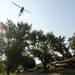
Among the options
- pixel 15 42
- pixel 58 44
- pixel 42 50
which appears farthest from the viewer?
pixel 58 44

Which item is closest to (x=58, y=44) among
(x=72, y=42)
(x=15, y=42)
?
(x=72, y=42)

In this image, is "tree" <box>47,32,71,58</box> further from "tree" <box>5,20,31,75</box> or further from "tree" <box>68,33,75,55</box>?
"tree" <box>5,20,31,75</box>

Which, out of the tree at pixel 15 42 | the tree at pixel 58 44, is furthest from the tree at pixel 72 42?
the tree at pixel 15 42

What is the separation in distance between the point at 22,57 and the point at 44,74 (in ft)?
47.3

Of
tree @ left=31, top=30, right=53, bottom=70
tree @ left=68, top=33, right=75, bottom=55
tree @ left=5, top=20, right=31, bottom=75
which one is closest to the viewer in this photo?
tree @ left=5, top=20, right=31, bottom=75

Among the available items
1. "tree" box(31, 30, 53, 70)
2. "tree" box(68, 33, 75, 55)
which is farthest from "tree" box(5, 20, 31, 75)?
"tree" box(68, 33, 75, 55)

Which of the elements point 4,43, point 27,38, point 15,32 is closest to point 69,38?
point 27,38

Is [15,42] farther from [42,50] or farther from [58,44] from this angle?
[58,44]

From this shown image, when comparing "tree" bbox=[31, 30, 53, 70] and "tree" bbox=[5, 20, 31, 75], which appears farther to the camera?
"tree" bbox=[31, 30, 53, 70]

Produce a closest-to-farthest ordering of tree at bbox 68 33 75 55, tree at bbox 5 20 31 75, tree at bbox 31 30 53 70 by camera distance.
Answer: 1. tree at bbox 5 20 31 75
2. tree at bbox 31 30 53 70
3. tree at bbox 68 33 75 55

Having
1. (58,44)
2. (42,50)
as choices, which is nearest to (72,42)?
(58,44)

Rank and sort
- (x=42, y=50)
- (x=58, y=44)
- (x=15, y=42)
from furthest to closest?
1. (x=58, y=44)
2. (x=42, y=50)
3. (x=15, y=42)

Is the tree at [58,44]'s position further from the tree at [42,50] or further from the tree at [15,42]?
the tree at [15,42]

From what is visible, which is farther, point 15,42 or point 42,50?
point 42,50
